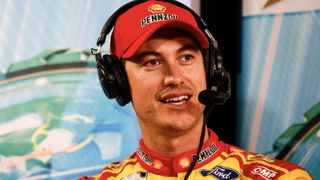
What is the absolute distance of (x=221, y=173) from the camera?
0.99 metres

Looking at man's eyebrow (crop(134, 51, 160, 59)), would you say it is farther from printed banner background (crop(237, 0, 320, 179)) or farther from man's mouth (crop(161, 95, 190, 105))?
printed banner background (crop(237, 0, 320, 179))

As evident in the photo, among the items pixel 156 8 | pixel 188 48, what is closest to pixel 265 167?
pixel 188 48

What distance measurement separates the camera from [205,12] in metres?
1.56

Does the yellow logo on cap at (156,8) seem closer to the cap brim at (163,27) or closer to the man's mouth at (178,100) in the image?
the cap brim at (163,27)

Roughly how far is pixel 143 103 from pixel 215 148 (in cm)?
21

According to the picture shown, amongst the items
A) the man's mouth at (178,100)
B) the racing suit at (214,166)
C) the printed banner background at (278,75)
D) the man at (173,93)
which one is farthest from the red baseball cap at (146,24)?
the printed banner background at (278,75)

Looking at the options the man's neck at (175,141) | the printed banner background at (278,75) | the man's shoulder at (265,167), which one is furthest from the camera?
the printed banner background at (278,75)

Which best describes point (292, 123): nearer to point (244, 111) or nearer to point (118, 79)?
point (244, 111)

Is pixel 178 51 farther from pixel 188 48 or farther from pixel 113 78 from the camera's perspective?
pixel 113 78

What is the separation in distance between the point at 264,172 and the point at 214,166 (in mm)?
121

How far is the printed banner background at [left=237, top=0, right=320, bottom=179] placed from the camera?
1.46 meters

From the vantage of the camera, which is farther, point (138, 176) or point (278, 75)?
point (278, 75)

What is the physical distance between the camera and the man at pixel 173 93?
3.24 feet

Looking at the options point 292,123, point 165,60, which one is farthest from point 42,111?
point 292,123
